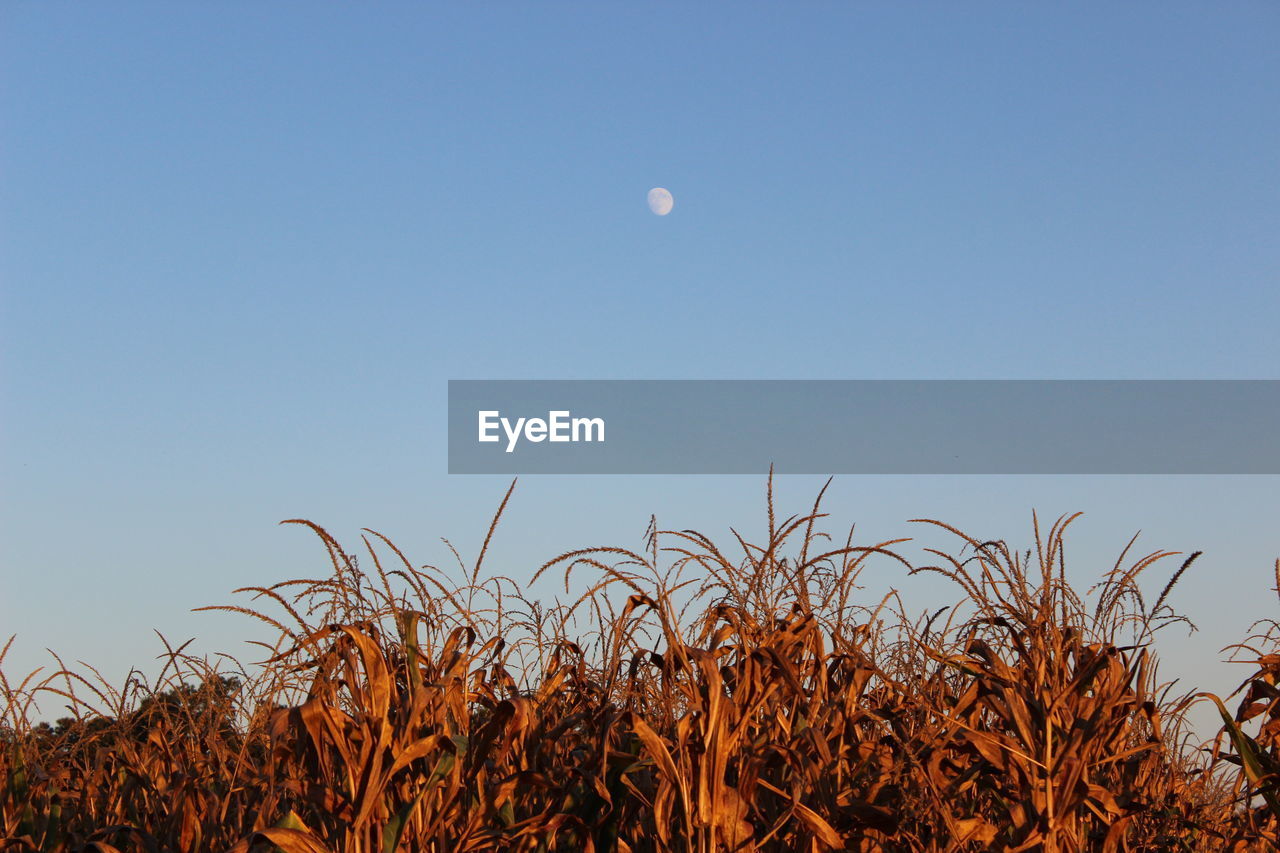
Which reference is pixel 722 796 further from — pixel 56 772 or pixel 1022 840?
pixel 56 772

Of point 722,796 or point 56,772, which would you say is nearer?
point 722,796

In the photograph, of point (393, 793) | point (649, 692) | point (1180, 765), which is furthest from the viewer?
point (1180, 765)

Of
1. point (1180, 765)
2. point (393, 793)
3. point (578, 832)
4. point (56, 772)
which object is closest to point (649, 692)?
point (578, 832)

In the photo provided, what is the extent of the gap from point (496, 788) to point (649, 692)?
3.51ft

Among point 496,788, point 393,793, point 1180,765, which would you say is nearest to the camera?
point 393,793

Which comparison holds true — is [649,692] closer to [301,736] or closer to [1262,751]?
[301,736]

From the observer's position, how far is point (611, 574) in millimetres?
4637

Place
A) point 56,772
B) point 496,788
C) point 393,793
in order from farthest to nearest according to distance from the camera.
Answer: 1. point 56,772
2. point 496,788
3. point 393,793

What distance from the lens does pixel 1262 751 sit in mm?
5758

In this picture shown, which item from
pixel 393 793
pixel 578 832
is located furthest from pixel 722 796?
pixel 393 793

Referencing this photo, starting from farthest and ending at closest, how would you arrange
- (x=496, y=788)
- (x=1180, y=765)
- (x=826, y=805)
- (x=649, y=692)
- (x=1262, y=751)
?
(x=1180, y=765), (x=1262, y=751), (x=649, y=692), (x=826, y=805), (x=496, y=788)

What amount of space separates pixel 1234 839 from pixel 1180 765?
2.07 metres

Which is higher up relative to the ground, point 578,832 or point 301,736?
point 301,736

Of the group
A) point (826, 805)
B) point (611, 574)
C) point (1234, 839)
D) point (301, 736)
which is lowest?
point (1234, 839)
